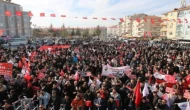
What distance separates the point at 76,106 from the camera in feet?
27.0

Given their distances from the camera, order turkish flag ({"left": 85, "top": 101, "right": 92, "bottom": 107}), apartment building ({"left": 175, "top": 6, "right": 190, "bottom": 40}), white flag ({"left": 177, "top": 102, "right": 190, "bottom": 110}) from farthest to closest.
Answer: apartment building ({"left": 175, "top": 6, "right": 190, "bottom": 40}) → turkish flag ({"left": 85, "top": 101, "right": 92, "bottom": 107}) → white flag ({"left": 177, "top": 102, "right": 190, "bottom": 110})

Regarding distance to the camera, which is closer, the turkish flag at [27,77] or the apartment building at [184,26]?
the turkish flag at [27,77]

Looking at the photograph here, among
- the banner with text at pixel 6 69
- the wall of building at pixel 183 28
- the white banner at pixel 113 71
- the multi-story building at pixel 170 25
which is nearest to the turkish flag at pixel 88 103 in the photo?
the white banner at pixel 113 71

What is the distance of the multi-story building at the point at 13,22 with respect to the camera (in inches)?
3123

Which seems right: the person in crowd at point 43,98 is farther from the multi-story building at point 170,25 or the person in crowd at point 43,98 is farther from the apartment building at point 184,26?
the multi-story building at point 170,25

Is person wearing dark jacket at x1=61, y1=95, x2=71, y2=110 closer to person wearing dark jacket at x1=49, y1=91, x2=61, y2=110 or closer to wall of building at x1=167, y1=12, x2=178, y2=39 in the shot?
person wearing dark jacket at x1=49, y1=91, x2=61, y2=110

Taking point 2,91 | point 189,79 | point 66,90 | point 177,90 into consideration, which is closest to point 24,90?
point 2,91

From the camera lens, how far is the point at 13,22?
291ft

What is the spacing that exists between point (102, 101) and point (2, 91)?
164 inches

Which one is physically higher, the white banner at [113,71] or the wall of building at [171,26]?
the wall of building at [171,26]

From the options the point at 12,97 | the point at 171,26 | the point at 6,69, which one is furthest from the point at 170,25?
the point at 12,97

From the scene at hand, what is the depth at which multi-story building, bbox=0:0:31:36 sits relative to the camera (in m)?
79.3

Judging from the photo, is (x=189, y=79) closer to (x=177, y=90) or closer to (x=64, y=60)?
(x=177, y=90)

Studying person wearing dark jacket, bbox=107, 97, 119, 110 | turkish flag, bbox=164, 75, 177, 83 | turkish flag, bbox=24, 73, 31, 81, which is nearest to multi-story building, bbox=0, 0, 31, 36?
turkish flag, bbox=24, 73, 31, 81
